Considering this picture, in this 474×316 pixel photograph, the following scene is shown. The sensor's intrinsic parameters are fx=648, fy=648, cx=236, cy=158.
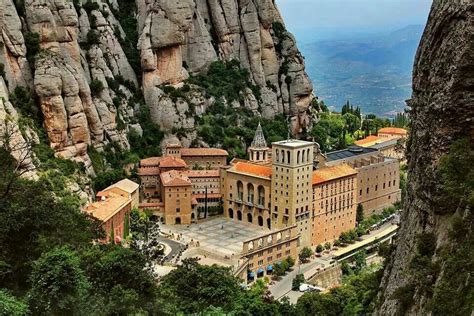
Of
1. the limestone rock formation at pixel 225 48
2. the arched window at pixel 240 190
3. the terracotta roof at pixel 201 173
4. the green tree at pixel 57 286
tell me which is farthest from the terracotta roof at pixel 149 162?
the green tree at pixel 57 286

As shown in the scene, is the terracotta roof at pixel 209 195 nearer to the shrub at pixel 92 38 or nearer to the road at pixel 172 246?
the road at pixel 172 246

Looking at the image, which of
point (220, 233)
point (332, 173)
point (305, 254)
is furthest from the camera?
point (332, 173)

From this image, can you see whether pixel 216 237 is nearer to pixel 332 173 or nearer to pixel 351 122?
pixel 332 173

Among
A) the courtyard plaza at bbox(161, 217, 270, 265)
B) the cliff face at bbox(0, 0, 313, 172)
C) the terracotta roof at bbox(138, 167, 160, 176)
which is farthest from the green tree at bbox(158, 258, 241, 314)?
the terracotta roof at bbox(138, 167, 160, 176)

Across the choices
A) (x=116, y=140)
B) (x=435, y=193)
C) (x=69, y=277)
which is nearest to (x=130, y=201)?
(x=116, y=140)

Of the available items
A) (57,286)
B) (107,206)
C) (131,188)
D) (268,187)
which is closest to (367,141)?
(268,187)

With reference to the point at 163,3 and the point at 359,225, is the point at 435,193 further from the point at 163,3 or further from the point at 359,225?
the point at 163,3
